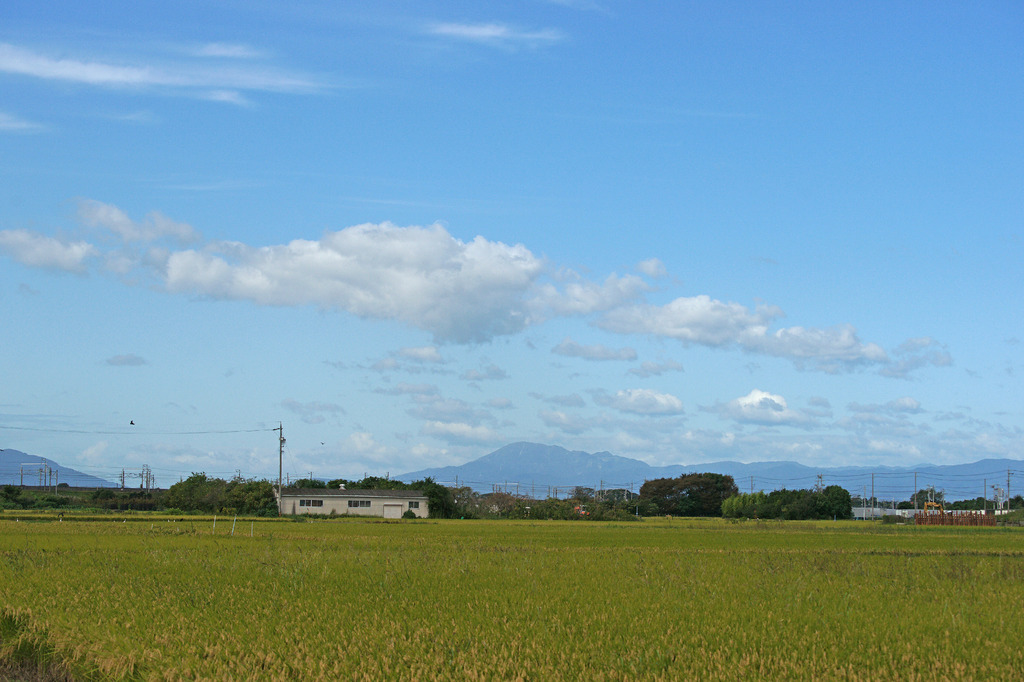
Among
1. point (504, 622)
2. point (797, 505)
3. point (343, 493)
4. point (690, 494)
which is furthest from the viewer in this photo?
point (690, 494)

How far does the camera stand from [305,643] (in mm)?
11500

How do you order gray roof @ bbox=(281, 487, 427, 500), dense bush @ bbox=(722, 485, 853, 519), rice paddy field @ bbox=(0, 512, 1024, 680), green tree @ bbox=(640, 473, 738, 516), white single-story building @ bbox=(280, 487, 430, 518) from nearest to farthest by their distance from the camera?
rice paddy field @ bbox=(0, 512, 1024, 680) < white single-story building @ bbox=(280, 487, 430, 518) < gray roof @ bbox=(281, 487, 427, 500) < dense bush @ bbox=(722, 485, 853, 519) < green tree @ bbox=(640, 473, 738, 516)

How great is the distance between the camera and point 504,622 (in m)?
12.5

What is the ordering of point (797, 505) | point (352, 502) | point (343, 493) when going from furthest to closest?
1. point (797, 505)
2. point (343, 493)
3. point (352, 502)

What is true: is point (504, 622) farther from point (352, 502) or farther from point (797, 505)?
Result: point (797, 505)

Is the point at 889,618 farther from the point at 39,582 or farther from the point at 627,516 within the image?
the point at 627,516

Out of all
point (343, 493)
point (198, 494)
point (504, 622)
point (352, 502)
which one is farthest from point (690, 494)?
point (504, 622)

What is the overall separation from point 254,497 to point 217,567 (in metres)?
71.9

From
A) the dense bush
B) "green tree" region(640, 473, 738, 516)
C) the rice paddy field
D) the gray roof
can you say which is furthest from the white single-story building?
the rice paddy field

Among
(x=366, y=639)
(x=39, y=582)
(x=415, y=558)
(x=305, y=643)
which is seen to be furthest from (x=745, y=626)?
(x=39, y=582)

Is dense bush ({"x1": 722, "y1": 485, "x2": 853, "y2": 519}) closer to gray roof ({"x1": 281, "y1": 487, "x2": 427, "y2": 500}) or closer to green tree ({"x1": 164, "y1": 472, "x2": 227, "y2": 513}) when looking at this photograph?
gray roof ({"x1": 281, "y1": 487, "x2": 427, "y2": 500})

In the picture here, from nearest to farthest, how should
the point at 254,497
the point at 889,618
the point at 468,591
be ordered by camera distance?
the point at 889,618 < the point at 468,591 < the point at 254,497

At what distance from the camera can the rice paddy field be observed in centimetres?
1048

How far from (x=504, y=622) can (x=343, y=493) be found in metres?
85.7
